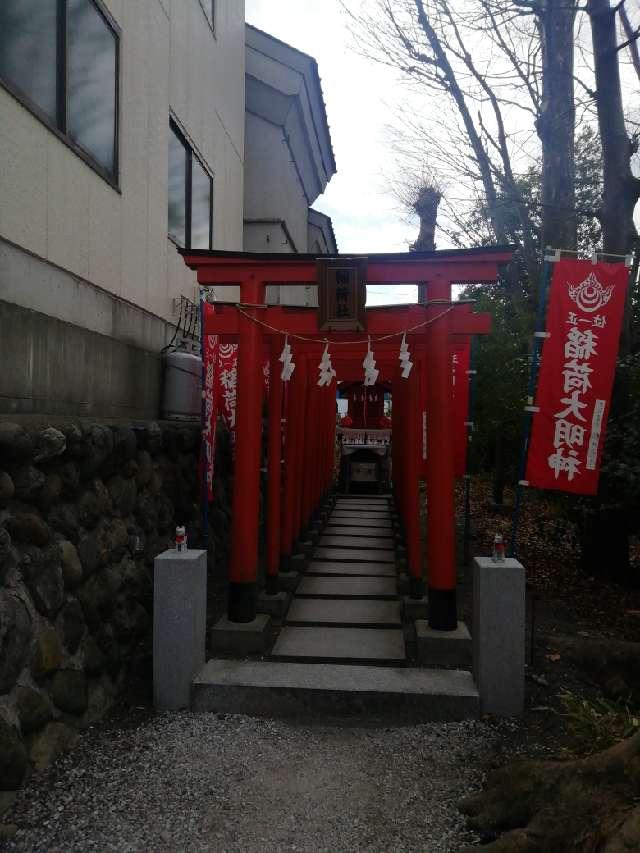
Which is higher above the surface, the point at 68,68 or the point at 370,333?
the point at 68,68

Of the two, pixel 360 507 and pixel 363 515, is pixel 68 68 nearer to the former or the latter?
pixel 363 515

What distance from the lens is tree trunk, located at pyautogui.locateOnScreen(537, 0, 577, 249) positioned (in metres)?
10.1

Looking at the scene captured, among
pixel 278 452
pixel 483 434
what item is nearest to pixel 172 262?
pixel 278 452

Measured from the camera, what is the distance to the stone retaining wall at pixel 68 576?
13.1 ft

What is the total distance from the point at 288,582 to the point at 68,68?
6.08 meters

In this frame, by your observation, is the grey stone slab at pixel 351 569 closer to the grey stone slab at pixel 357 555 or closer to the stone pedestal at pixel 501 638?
the grey stone slab at pixel 357 555

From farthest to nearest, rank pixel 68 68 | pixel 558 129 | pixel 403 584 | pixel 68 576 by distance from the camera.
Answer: pixel 558 129, pixel 403 584, pixel 68 68, pixel 68 576

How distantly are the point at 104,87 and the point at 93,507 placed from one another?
429 centimetres

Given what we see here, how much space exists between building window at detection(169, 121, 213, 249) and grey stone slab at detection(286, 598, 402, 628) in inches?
201

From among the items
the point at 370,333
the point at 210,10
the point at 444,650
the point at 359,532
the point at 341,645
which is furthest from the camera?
the point at 359,532

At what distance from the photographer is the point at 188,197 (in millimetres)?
9508

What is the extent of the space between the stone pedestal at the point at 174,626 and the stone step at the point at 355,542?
601 cm

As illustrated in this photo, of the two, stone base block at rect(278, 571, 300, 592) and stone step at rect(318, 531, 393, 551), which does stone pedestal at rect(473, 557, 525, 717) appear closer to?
stone base block at rect(278, 571, 300, 592)

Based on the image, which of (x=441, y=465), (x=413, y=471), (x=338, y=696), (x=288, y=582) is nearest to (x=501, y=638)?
(x=338, y=696)
